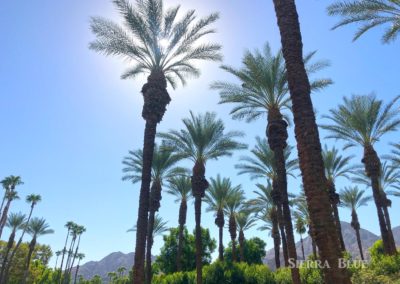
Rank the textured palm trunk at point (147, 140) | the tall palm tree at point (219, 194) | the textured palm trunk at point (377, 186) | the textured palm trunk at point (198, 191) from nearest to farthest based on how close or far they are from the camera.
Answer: the textured palm trunk at point (147, 140), the textured palm trunk at point (377, 186), the textured palm trunk at point (198, 191), the tall palm tree at point (219, 194)

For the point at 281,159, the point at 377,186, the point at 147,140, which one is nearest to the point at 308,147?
the point at 147,140

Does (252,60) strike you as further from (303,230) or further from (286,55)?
(303,230)

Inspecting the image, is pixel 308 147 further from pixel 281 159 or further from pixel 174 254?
pixel 174 254

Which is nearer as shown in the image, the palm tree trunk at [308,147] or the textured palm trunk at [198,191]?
the palm tree trunk at [308,147]

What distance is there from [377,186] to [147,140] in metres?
18.4

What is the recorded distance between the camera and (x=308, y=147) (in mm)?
8055

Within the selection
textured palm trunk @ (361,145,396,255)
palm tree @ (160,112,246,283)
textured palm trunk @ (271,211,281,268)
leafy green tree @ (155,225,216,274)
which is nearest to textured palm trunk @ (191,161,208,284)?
palm tree @ (160,112,246,283)

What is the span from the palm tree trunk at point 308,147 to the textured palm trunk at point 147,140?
10673 millimetres

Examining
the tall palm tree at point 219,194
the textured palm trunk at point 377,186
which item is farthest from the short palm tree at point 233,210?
the textured palm trunk at point 377,186

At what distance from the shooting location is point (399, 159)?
1323 inches

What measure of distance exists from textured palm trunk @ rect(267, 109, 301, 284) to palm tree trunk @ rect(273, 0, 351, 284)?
1213cm

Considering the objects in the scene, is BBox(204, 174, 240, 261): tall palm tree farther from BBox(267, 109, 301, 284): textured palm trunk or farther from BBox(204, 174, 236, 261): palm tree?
BBox(267, 109, 301, 284): textured palm trunk

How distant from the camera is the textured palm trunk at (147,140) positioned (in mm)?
16891

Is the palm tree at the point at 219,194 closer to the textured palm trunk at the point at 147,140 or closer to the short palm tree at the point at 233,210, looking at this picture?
the short palm tree at the point at 233,210
